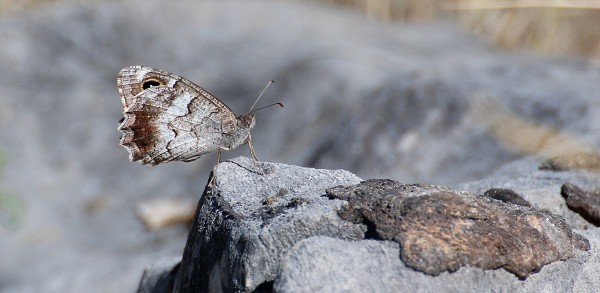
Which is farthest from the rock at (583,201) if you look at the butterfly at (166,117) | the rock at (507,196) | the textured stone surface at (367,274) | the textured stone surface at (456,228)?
the butterfly at (166,117)

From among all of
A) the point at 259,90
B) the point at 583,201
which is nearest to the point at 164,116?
the point at 583,201

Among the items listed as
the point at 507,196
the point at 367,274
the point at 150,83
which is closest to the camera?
the point at 367,274

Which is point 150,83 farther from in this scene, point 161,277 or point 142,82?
point 161,277

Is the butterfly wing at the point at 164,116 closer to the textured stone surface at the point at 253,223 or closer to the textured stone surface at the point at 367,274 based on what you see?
the textured stone surface at the point at 253,223

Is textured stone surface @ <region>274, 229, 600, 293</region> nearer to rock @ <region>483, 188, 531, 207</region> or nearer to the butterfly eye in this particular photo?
rock @ <region>483, 188, 531, 207</region>

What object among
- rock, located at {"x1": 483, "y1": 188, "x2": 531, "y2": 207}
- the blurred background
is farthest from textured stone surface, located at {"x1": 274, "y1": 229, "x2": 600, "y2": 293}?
the blurred background

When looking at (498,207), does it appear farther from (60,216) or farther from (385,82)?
(60,216)
